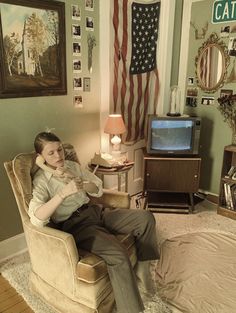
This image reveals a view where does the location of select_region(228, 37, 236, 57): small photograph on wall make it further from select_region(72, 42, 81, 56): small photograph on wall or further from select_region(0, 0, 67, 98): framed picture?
select_region(0, 0, 67, 98): framed picture

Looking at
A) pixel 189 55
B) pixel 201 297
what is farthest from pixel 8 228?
pixel 189 55

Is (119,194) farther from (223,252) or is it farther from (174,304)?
(223,252)

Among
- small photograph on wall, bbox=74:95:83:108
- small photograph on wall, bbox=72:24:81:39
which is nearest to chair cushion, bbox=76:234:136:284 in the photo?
small photograph on wall, bbox=74:95:83:108

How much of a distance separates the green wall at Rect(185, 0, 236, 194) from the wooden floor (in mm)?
2365

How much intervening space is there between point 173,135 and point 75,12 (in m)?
1.48

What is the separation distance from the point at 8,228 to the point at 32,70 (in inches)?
50.2

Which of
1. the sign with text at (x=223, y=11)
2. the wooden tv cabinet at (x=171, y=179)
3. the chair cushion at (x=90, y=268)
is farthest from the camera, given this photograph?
the wooden tv cabinet at (x=171, y=179)

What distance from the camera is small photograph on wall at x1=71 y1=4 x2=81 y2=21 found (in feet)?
8.01

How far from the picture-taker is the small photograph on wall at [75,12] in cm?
244

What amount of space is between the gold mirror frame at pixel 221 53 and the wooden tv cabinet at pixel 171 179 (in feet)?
2.73

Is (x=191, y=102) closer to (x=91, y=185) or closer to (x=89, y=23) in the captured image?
(x=89, y=23)

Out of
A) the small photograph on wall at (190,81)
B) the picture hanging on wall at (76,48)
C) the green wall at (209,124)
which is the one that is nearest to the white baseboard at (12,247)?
the picture hanging on wall at (76,48)

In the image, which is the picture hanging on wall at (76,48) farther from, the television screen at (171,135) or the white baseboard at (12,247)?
the white baseboard at (12,247)

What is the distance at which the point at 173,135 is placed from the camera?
306cm
